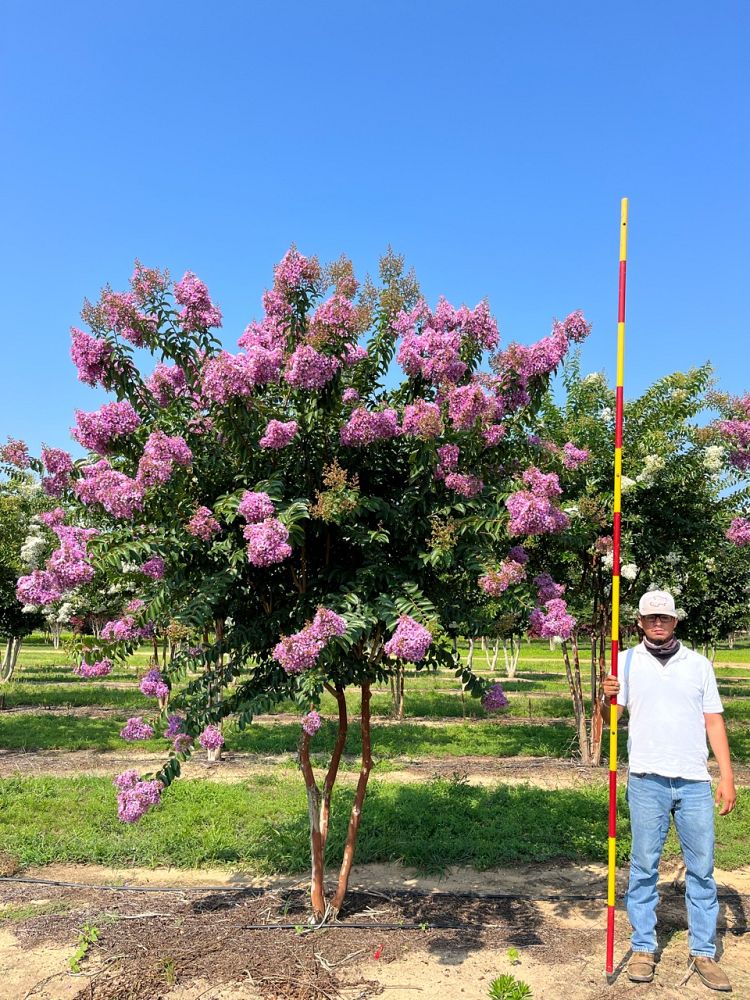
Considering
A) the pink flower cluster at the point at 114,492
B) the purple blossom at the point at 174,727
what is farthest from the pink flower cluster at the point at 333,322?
the purple blossom at the point at 174,727

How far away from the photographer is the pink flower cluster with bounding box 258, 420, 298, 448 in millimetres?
4051

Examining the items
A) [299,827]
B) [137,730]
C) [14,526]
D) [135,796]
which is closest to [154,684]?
[137,730]

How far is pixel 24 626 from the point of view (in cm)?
2078

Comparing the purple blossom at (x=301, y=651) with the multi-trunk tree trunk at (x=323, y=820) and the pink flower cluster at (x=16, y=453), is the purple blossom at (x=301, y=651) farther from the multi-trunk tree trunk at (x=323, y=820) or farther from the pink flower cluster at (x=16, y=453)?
the pink flower cluster at (x=16, y=453)

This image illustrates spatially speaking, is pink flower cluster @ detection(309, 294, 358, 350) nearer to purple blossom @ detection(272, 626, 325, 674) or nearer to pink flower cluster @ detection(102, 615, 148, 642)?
purple blossom @ detection(272, 626, 325, 674)

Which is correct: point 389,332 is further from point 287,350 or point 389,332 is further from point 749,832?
point 749,832

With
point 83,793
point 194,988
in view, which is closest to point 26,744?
point 83,793

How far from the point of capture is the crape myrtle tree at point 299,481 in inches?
160

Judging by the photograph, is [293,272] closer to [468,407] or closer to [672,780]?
[468,407]

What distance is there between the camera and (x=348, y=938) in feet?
15.7

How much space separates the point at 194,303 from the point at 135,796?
2.90 m

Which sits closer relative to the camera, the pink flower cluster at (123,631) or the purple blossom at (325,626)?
the purple blossom at (325,626)

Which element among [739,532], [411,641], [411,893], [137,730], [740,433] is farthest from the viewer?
[740,433]

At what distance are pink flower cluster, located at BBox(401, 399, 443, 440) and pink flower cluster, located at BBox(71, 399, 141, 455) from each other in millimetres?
1571
